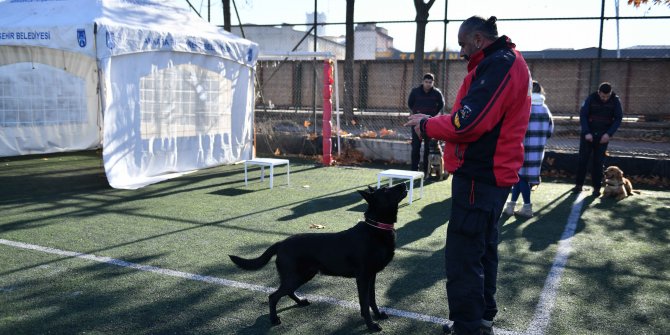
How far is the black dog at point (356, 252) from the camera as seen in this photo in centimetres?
369

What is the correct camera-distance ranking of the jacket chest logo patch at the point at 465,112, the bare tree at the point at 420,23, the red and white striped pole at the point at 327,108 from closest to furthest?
the jacket chest logo patch at the point at 465,112
the red and white striped pole at the point at 327,108
the bare tree at the point at 420,23

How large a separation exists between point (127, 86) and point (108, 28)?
3.16 feet

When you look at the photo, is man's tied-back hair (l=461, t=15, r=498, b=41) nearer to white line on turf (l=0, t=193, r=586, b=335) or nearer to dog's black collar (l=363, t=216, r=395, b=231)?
dog's black collar (l=363, t=216, r=395, b=231)

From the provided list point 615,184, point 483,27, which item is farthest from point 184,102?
point 483,27

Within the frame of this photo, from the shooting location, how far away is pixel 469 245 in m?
3.24

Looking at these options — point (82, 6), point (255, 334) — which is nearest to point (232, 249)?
point (255, 334)

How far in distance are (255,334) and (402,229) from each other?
325cm

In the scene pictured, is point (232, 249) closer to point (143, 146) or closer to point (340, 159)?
point (143, 146)

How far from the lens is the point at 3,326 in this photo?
3.69 metres

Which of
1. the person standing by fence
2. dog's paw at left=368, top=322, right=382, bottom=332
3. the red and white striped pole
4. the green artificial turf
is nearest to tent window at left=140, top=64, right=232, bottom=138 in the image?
the green artificial turf

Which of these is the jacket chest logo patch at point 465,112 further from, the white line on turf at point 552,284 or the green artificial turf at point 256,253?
the white line on turf at point 552,284

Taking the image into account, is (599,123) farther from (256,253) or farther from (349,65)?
(349,65)

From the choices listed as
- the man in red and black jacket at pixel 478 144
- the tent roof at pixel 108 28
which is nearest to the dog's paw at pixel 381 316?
the man in red and black jacket at pixel 478 144

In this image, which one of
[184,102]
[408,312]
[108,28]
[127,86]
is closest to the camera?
[408,312]
